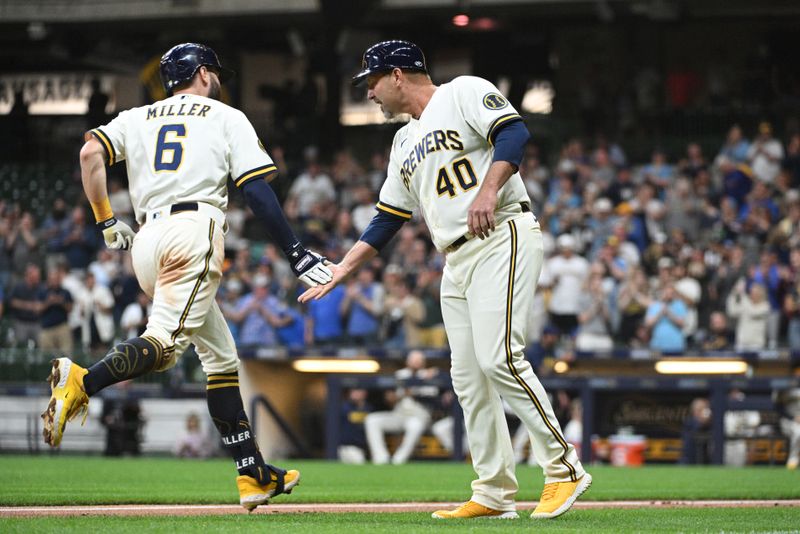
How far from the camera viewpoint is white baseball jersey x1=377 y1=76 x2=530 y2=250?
20.4 ft

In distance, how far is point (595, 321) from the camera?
1556cm

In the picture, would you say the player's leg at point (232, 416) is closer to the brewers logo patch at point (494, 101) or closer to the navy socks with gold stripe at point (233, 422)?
the navy socks with gold stripe at point (233, 422)

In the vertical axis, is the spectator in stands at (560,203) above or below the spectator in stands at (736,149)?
below

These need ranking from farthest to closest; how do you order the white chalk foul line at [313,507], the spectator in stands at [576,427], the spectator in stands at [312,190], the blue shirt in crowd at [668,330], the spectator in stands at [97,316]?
the spectator in stands at [312,190], the spectator in stands at [97,316], the blue shirt in crowd at [668,330], the spectator in stands at [576,427], the white chalk foul line at [313,507]

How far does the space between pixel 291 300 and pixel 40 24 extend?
9741 mm

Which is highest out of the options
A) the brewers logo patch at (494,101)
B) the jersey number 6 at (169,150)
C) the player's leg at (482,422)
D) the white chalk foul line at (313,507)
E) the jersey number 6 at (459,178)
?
the brewers logo patch at (494,101)

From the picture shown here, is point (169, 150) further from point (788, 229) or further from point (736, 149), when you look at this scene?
point (736, 149)

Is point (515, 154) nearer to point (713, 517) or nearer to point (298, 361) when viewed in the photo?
point (713, 517)

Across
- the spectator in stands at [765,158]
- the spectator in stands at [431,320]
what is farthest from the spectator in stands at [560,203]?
the spectator in stands at [765,158]

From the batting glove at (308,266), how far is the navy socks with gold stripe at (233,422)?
2.28 feet

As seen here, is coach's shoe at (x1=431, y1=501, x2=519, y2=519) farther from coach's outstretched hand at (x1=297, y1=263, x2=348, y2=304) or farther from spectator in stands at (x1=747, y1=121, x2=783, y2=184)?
spectator in stands at (x1=747, y1=121, x2=783, y2=184)

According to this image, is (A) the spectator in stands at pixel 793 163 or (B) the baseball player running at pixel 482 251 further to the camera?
(A) the spectator in stands at pixel 793 163

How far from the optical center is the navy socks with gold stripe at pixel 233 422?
6438 millimetres

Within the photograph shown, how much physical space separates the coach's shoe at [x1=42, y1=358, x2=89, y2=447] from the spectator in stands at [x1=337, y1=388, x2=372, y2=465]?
9.28 metres
